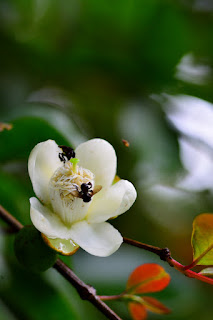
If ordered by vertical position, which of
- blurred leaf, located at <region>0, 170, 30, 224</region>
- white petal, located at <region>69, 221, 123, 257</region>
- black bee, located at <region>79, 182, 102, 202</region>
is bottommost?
blurred leaf, located at <region>0, 170, 30, 224</region>

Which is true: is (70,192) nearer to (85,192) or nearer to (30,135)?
(85,192)

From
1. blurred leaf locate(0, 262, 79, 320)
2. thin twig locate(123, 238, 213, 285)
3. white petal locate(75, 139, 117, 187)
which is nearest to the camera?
thin twig locate(123, 238, 213, 285)

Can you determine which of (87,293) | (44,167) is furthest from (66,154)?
(87,293)

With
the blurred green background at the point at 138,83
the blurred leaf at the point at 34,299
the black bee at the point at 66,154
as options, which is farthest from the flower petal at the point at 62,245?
the blurred green background at the point at 138,83

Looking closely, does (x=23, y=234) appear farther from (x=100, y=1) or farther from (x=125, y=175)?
(x=100, y=1)

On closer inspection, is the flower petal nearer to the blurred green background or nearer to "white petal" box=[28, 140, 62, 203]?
"white petal" box=[28, 140, 62, 203]

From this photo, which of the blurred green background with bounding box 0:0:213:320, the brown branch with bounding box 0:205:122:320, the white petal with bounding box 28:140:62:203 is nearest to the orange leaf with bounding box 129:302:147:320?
the brown branch with bounding box 0:205:122:320
